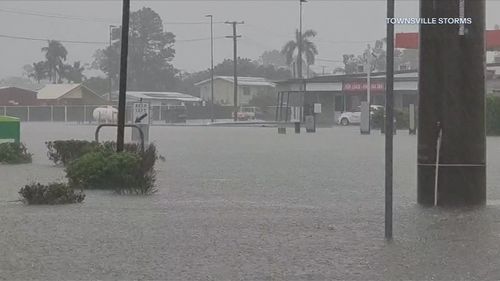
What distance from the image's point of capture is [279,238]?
870cm

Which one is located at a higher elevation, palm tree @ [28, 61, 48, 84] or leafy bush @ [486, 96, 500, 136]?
palm tree @ [28, 61, 48, 84]

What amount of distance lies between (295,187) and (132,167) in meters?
3.04

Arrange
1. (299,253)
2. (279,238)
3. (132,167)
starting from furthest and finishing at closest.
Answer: (132,167), (279,238), (299,253)

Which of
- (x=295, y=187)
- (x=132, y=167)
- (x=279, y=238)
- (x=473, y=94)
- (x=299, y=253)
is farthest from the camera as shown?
(x=295, y=187)

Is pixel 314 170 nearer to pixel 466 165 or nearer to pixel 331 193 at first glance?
pixel 331 193

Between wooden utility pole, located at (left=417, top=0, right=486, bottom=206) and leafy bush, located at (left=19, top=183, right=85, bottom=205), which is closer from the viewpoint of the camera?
wooden utility pole, located at (left=417, top=0, right=486, bottom=206)

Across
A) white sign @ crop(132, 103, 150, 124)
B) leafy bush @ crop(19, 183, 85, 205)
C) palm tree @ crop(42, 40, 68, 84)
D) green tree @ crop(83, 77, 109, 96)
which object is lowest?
leafy bush @ crop(19, 183, 85, 205)

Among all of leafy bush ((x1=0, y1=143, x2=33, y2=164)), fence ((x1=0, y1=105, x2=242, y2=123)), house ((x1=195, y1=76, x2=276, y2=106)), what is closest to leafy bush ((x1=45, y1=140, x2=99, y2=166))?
leafy bush ((x1=0, y1=143, x2=33, y2=164))

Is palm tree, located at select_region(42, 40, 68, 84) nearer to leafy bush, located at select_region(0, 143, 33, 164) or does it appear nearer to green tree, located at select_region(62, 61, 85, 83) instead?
green tree, located at select_region(62, 61, 85, 83)

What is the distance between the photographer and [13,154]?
19516mm

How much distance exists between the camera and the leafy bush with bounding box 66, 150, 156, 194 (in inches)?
507

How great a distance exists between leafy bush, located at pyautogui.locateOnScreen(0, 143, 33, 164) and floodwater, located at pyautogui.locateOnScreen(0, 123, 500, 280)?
4993 millimetres

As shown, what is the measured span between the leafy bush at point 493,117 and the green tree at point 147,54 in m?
94.6

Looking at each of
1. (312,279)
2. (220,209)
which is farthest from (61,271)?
(220,209)
